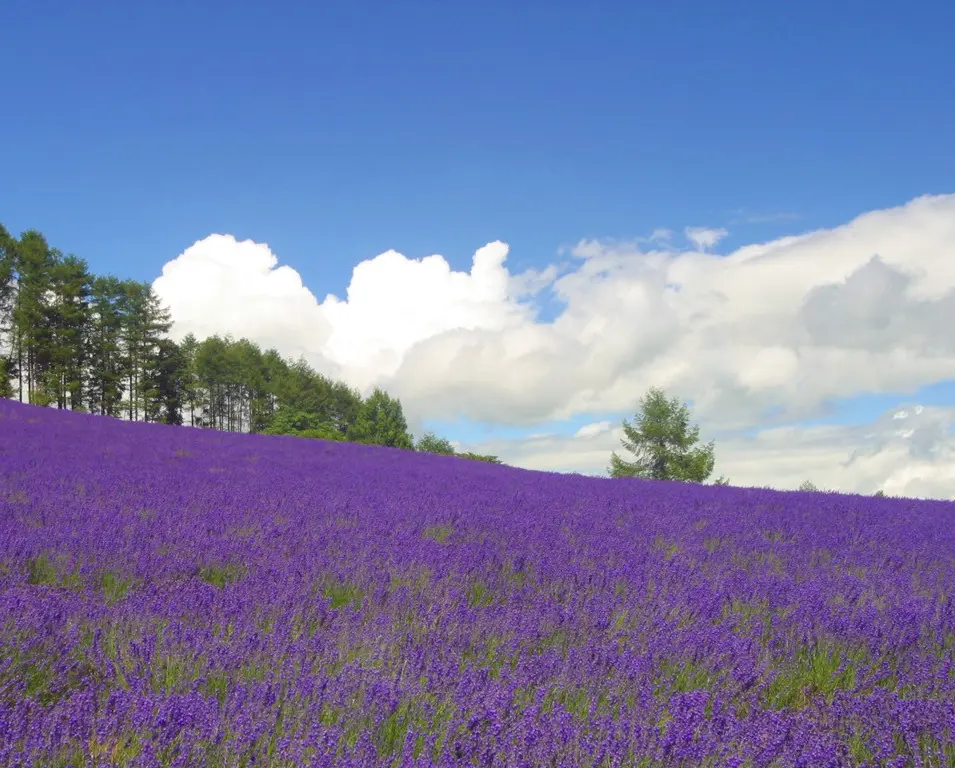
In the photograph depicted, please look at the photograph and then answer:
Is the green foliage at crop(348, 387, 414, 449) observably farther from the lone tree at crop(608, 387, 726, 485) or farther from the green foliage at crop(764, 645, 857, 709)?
the green foliage at crop(764, 645, 857, 709)

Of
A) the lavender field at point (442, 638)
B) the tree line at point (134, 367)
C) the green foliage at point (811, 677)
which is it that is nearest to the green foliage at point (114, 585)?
the lavender field at point (442, 638)

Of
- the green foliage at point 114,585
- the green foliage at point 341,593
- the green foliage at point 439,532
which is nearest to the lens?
the green foliage at point 114,585

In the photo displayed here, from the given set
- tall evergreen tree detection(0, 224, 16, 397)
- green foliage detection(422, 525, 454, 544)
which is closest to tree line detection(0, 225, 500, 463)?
tall evergreen tree detection(0, 224, 16, 397)

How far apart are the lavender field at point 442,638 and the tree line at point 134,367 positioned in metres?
23.4

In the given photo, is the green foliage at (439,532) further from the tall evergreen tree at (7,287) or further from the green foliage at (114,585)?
the tall evergreen tree at (7,287)

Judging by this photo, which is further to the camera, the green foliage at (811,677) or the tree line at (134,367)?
the tree line at (134,367)

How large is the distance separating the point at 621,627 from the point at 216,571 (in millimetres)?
2073

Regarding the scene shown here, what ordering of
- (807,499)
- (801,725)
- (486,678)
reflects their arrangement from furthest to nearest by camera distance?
1. (807,499)
2. (486,678)
3. (801,725)

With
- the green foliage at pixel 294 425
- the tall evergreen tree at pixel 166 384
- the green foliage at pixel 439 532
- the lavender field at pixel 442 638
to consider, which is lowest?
the lavender field at pixel 442 638

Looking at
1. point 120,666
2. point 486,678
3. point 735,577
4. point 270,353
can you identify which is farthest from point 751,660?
point 270,353

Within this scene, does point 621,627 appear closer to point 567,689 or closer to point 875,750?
point 567,689

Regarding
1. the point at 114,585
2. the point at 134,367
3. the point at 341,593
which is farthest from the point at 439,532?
the point at 134,367

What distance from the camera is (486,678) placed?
2.43m

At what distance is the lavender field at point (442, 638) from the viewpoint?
6.38 feet
